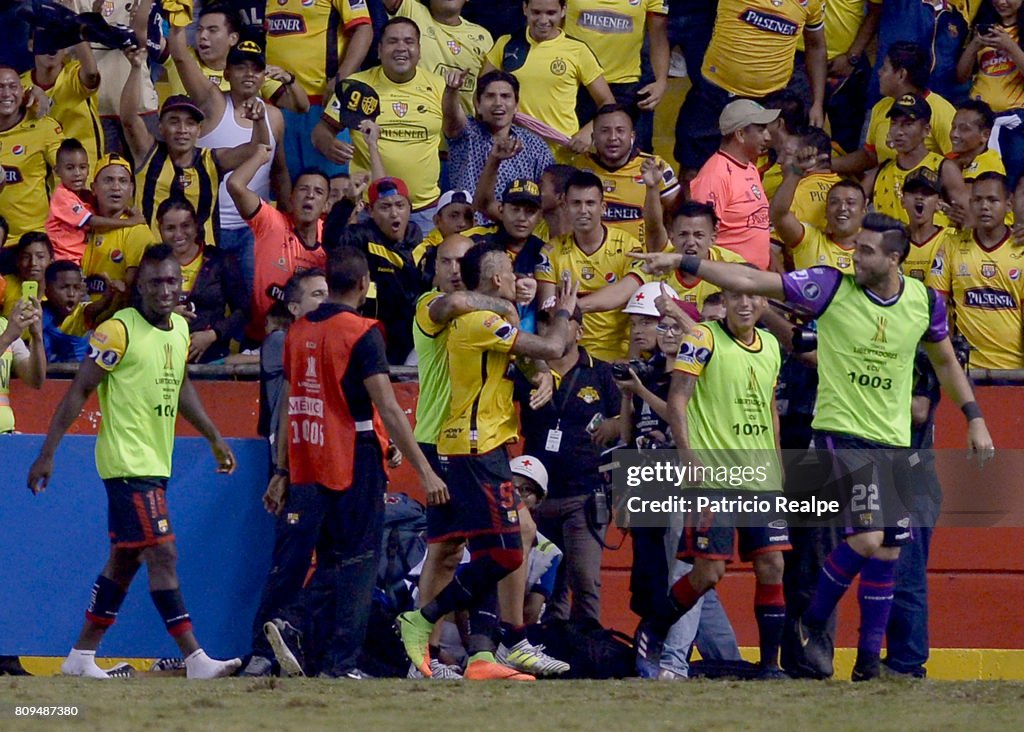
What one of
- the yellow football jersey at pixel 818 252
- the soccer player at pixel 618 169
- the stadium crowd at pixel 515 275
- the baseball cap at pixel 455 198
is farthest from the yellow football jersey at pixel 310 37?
the yellow football jersey at pixel 818 252

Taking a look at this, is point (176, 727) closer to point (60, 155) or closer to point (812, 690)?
point (812, 690)

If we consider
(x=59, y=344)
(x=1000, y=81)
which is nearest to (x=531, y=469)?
(x=59, y=344)

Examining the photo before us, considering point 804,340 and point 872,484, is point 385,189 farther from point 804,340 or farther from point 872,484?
point 872,484

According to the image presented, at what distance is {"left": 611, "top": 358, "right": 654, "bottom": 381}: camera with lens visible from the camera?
9.55m

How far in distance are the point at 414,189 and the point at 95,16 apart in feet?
8.74

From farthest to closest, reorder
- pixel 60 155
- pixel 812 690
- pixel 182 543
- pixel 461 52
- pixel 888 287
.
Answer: pixel 461 52 → pixel 60 155 → pixel 182 543 → pixel 888 287 → pixel 812 690

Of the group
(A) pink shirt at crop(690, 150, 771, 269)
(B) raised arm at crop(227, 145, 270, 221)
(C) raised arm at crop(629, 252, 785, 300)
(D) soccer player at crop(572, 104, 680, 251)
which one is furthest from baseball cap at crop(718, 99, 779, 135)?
(B) raised arm at crop(227, 145, 270, 221)

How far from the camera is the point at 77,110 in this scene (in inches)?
519

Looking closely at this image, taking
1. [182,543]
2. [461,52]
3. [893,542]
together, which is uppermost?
[461,52]

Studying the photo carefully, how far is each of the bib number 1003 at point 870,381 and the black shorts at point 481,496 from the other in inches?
75.3

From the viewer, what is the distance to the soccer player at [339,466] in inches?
348

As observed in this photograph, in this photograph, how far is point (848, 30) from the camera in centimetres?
1404

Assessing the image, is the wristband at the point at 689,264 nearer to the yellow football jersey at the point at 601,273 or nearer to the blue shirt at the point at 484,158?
the yellow football jersey at the point at 601,273

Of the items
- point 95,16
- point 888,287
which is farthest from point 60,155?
point 888,287
